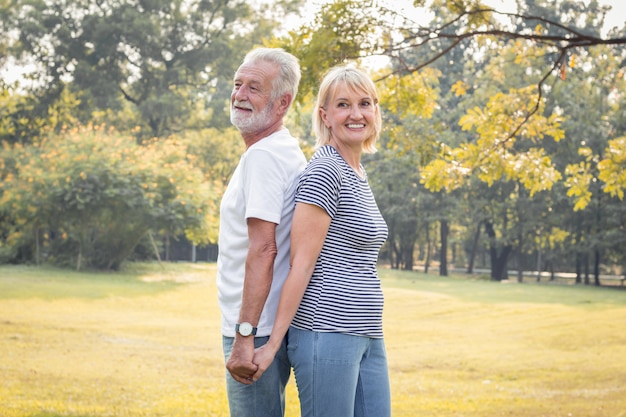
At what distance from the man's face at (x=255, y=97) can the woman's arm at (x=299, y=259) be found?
14.7 inches

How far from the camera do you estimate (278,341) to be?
6.44 ft

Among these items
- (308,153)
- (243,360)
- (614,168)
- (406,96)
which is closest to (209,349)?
(308,153)

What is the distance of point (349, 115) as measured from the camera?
2.11m

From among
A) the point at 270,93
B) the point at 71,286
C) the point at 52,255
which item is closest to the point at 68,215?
the point at 52,255

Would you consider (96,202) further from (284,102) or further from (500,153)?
(284,102)

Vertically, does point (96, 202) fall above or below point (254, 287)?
above

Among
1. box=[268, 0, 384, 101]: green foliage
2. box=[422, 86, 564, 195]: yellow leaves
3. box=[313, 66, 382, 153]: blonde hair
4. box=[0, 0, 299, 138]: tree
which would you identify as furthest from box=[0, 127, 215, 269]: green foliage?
box=[313, 66, 382, 153]: blonde hair

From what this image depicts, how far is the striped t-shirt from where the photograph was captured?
1953 millimetres

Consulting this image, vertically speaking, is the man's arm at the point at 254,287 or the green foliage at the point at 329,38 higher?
the green foliage at the point at 329,38

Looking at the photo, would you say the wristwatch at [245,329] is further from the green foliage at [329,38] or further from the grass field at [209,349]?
the grass field at [209,349]

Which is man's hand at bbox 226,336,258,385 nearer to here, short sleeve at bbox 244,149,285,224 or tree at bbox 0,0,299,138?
short sleeve at bbox 244,149,285,224

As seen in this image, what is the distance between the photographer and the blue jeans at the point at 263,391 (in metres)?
2.06

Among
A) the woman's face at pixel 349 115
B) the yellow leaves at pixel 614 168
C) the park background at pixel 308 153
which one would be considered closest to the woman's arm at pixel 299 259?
the woman's face at pixel 349 115

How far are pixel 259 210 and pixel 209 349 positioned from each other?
31.1 feet
